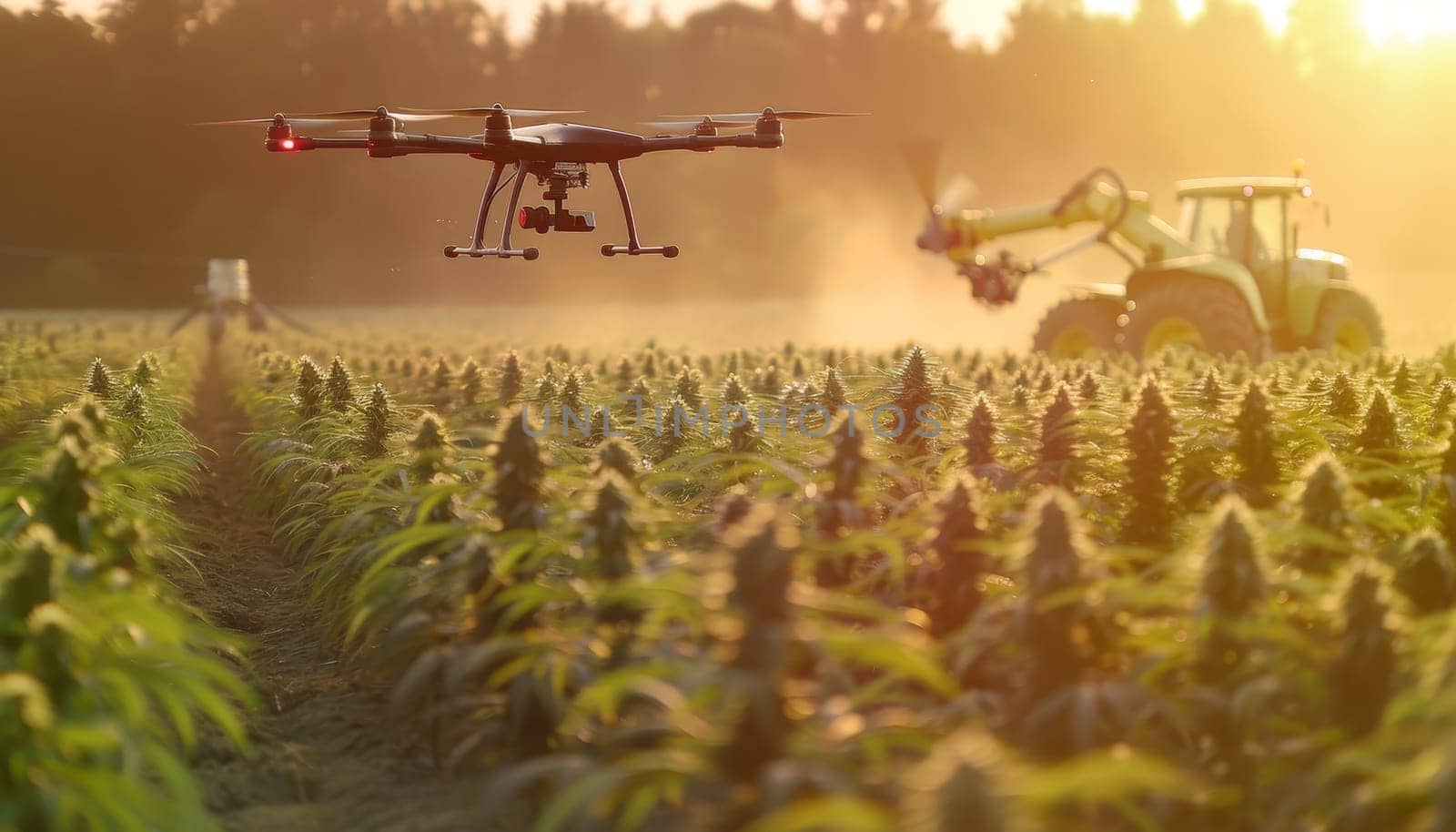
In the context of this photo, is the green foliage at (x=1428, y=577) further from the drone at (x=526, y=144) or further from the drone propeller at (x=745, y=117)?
the drone propeller at (x=745, y=117)

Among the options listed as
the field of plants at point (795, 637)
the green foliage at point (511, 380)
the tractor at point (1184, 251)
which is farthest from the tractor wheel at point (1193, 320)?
the green foliage at point (511, 380)

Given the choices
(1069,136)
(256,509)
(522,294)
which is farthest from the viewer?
(1069,136)

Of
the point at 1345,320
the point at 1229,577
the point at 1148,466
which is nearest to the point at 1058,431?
the point at 1148,466

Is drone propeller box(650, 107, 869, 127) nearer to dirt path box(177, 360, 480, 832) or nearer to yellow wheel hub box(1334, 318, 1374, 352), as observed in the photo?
dirt path box(177, 360, 480, 832)

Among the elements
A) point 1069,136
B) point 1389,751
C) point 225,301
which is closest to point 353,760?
point 1389,751

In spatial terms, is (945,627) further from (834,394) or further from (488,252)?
(488,252)

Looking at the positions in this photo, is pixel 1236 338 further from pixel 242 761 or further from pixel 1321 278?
pixel 242 761
